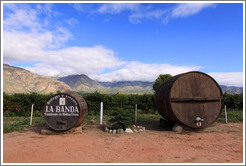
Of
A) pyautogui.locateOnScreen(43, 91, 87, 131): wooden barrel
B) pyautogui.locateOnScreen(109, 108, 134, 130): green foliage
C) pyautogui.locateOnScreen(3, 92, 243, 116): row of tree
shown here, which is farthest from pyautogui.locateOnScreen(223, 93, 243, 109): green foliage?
pyautogui.locateOnScreen(43, 91, 87, 131): wooden barrel

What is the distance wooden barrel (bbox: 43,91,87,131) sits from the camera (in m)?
6.83

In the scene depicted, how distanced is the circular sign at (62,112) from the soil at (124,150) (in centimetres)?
55

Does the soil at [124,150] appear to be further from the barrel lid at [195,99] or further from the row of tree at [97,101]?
the row of tree at [97,101]

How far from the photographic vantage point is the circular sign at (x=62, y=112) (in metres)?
6.84

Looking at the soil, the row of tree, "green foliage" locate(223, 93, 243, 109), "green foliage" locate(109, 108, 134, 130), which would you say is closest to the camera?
the soil

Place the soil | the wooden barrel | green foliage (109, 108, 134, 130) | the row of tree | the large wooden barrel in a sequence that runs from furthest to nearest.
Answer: the row of tree < green foliage (109, 108, 134, 130) < the large wooden barrel < the wooden barrel < the soil

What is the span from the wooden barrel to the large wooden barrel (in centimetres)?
361

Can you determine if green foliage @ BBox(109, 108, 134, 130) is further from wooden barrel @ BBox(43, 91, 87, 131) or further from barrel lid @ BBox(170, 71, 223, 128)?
barrel lid @ BBox(170, 71, 223, 128)

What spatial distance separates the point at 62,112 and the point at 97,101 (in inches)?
340

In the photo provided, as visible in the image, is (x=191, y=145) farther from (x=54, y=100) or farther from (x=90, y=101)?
(x=90, y=101)

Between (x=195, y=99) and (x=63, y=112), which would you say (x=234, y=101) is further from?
(x=63, y=112)

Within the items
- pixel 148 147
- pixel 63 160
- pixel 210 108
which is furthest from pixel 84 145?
pixel 210 108

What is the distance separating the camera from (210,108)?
292 inches

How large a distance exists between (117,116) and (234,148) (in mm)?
4283
